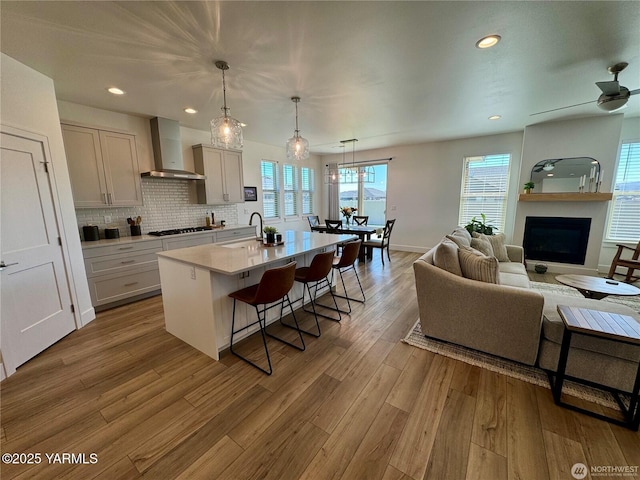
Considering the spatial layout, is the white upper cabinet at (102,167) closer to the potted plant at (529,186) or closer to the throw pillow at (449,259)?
the throw pillow at (449,259)

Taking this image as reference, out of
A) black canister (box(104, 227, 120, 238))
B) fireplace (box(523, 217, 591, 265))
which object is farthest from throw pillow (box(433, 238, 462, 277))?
black canister (box(104, 227, 120, 238))

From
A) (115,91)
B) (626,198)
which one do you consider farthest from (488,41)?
(626,198)

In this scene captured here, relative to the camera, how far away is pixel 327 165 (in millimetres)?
7348

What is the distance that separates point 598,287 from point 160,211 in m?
5.84

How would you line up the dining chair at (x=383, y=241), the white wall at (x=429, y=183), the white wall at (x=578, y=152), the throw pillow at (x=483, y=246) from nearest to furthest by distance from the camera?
the throw pillow at (x=483, y=246) → the white wall at (x=578, y=152) → the dining chair at (x=383, y=241) → the white wall at (x=429, y=183)

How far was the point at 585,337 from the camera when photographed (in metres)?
1.75

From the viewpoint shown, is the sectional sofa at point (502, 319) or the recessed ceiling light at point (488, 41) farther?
the recessed ceiling light at point (488, 41)

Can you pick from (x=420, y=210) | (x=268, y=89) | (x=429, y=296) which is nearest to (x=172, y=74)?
(x=268, y=89)

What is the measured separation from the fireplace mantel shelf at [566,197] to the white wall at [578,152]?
Result: 0.45 feet

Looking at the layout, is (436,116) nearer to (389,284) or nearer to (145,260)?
(389,284)

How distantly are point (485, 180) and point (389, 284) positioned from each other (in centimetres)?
356

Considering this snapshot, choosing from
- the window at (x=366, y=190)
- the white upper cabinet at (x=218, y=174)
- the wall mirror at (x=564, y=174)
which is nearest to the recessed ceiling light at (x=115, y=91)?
the white upper cabinet at (x=218, y=174)

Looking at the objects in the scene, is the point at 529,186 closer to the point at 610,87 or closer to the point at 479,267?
the point at 610,87

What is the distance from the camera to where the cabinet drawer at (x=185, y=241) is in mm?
3727
